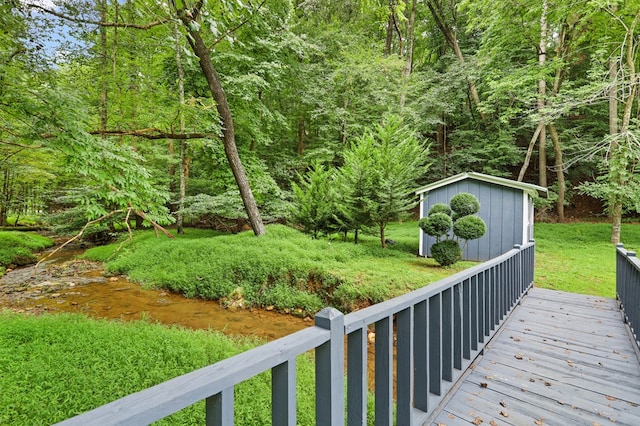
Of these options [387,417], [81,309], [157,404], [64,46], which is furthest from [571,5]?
[81,309]

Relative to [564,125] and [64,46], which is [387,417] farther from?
[564,125]

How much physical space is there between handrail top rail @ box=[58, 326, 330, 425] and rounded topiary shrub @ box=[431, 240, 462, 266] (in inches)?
240

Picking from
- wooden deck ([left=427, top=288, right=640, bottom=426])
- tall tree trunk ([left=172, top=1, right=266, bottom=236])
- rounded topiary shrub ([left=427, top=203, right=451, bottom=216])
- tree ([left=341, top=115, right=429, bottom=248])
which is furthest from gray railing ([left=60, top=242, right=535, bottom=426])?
tall tree trunk ([left=172, top=1, right=266, bottom=236])

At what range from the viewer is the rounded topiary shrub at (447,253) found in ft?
21.0

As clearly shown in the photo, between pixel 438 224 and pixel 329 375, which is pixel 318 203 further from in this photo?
pixel 329 375

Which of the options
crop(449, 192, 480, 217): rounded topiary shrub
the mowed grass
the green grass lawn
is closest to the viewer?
the green grass lawn

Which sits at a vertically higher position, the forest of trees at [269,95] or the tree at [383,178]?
the forest of trees at [269,95]

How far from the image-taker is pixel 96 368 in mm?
2629

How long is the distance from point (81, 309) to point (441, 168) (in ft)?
47.6

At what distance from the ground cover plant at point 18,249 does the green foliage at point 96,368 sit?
663 cm

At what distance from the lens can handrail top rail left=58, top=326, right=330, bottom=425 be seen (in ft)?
1.93

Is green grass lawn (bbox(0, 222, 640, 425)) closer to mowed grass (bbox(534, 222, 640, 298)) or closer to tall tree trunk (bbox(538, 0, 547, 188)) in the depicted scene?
mowed grass (bbox(534, 222, 640, 298))

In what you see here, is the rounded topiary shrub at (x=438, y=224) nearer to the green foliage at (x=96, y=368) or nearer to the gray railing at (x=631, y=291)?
the gray railing at (x=631, y=291)

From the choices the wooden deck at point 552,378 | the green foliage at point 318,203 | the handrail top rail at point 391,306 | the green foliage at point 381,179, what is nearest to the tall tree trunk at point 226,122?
the green foliage at point 318,203
